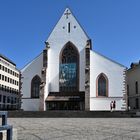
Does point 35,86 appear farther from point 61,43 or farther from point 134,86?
point 134,86

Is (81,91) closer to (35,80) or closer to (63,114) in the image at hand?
(35,80)

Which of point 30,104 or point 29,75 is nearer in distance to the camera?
point 30,104

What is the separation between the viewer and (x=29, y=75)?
57312 millimetres

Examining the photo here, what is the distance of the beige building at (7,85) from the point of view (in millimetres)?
89312

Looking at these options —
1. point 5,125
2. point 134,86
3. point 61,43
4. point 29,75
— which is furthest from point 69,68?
point 5,125

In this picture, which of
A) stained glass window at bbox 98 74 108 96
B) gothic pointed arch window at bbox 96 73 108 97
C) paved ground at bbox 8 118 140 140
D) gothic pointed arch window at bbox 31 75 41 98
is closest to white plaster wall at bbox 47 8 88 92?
gothic pointed arch window at bbox 31 75 41 98

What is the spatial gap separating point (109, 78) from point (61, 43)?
10.4 meters

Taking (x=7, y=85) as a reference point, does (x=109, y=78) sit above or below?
below

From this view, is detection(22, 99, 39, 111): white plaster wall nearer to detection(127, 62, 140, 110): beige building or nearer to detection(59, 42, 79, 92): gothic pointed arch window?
detection(59, 42, 79, 92): gothic pointed arch window

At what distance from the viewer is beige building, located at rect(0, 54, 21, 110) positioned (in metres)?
89.3

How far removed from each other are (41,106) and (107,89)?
11158 mm

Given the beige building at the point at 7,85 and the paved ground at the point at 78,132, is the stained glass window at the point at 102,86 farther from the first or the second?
the beige building at the point at 7,85

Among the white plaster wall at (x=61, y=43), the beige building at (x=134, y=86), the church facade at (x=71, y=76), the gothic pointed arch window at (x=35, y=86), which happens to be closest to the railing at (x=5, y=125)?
the church facade at (x=71, y=76)

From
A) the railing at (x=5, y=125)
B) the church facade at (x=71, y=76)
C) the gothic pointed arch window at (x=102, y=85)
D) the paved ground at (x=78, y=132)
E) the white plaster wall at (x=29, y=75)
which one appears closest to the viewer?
the railing at (x=5, y=125)
